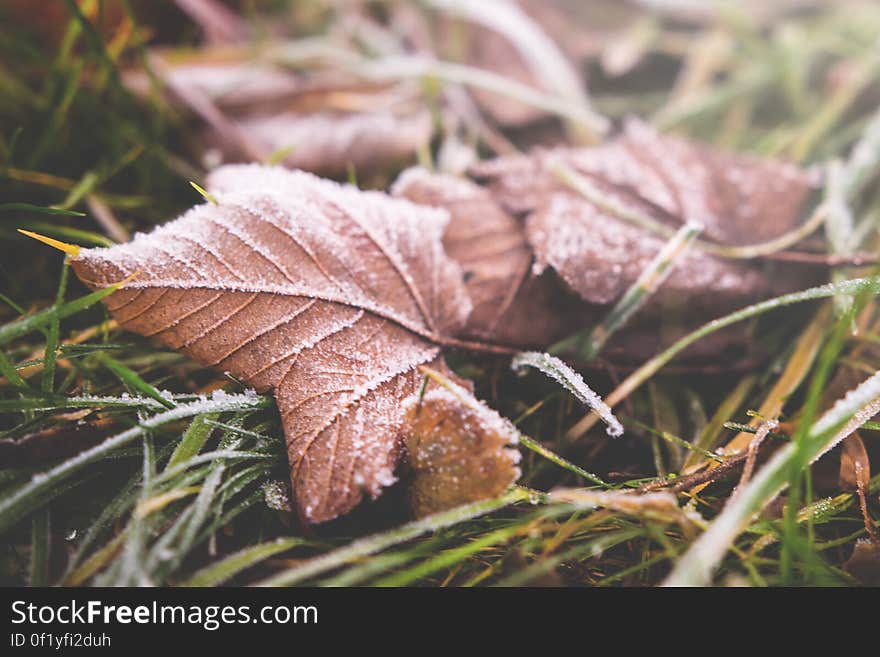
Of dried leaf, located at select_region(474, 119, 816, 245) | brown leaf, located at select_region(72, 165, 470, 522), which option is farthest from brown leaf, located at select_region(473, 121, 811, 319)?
brown leaf, located at select_region(72, 165, 470, 522)

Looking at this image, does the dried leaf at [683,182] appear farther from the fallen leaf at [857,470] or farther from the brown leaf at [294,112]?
the fallen leaf at [857,470]

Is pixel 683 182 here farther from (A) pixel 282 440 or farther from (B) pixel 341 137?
(A) pixel 282 440

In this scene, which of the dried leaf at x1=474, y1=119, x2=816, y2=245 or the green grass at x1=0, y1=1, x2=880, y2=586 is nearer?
the green grass at x1=0, y1=1, x2=880, y2=586

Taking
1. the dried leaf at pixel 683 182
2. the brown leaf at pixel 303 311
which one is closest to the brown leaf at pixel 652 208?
the dried leaf at pixel 683 182

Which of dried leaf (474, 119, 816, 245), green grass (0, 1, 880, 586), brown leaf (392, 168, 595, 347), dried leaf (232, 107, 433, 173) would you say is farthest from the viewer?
dried leaf (232, 107, 433, 173)

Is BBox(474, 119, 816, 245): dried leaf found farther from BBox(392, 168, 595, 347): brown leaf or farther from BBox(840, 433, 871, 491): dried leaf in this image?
BBox(840, 433, 871, 491): dried leaf

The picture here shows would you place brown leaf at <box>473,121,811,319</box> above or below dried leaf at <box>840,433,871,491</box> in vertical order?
above
